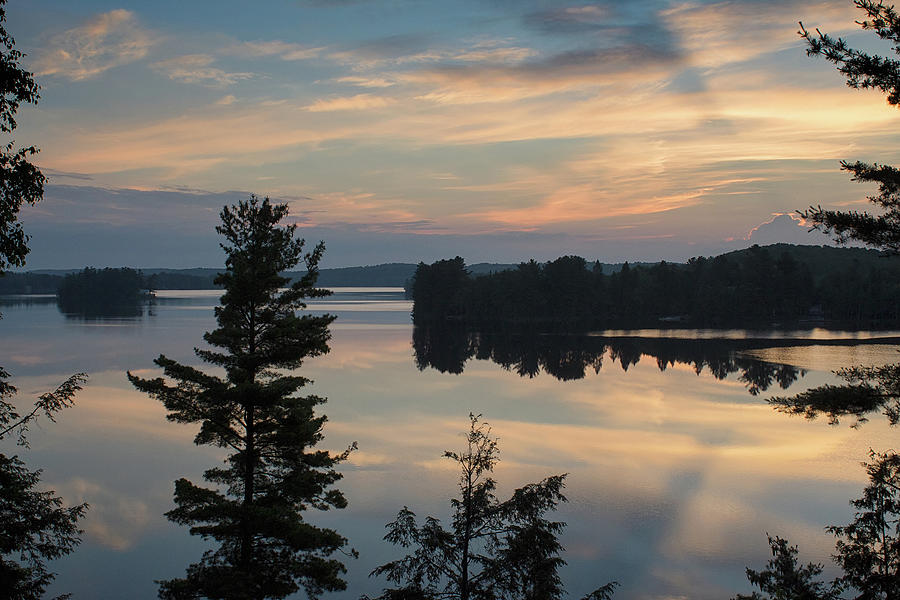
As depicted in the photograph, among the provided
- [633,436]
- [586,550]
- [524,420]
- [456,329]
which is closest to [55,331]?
[456,329]

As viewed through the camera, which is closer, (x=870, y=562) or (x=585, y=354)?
(x=870, y=562)

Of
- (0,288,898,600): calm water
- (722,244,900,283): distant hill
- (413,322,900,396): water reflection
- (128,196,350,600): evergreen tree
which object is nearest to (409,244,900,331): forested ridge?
(722,244,900,283): distant hill

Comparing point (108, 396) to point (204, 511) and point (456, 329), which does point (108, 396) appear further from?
point (456, 329)

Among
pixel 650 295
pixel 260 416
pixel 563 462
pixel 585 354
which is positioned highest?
pixel 650 295

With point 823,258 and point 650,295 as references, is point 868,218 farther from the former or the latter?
point 823,258

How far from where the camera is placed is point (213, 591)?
43.4 feet

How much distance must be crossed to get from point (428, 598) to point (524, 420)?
93.4 feet

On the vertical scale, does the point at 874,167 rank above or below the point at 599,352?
above

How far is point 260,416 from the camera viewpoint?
15.4m

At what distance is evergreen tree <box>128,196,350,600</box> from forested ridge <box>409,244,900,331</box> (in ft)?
364

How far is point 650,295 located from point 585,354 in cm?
7256

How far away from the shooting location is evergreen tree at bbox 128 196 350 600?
14430mm

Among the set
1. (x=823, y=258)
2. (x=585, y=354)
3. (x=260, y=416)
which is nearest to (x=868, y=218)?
(x=260, y=416)

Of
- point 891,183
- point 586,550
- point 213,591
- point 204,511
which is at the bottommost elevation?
point 586,550
